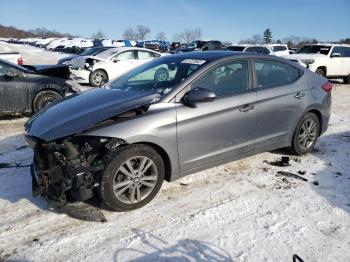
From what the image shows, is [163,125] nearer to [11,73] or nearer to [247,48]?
[11,73]

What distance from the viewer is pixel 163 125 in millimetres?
4023

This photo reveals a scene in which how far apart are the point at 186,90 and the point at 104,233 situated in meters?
1.80

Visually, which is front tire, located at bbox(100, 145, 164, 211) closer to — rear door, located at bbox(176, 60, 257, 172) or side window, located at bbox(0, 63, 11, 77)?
rear door, located at bbox(176, 60, 257, 172)

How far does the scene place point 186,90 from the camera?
429cm

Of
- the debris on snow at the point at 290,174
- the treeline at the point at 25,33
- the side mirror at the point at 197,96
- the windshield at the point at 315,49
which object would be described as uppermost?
the treeline at the point at 25,33

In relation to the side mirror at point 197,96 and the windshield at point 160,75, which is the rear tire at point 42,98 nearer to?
the windshield at point 160,75

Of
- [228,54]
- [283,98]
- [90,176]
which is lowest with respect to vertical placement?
[90,176]

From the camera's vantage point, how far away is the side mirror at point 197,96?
13.6 ft

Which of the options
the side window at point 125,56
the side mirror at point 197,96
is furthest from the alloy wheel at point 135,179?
the side window at point 125,56

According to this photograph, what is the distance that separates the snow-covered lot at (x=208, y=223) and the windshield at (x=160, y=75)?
126 cm

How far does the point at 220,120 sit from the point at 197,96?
50 cm

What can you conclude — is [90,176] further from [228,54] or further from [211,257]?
[228,54]

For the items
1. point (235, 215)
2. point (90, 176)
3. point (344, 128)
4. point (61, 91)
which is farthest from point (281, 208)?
point (61, 91)

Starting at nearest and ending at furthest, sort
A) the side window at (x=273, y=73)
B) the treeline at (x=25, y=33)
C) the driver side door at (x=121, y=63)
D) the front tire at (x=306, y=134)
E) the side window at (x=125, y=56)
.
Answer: the side window at (x=273, y=73)
the front tire at (x=306, y=134)
the driver side door at (x=121, y=63)
the side window at (x=125, y=56)
the treeline at (x=25, y=33)
